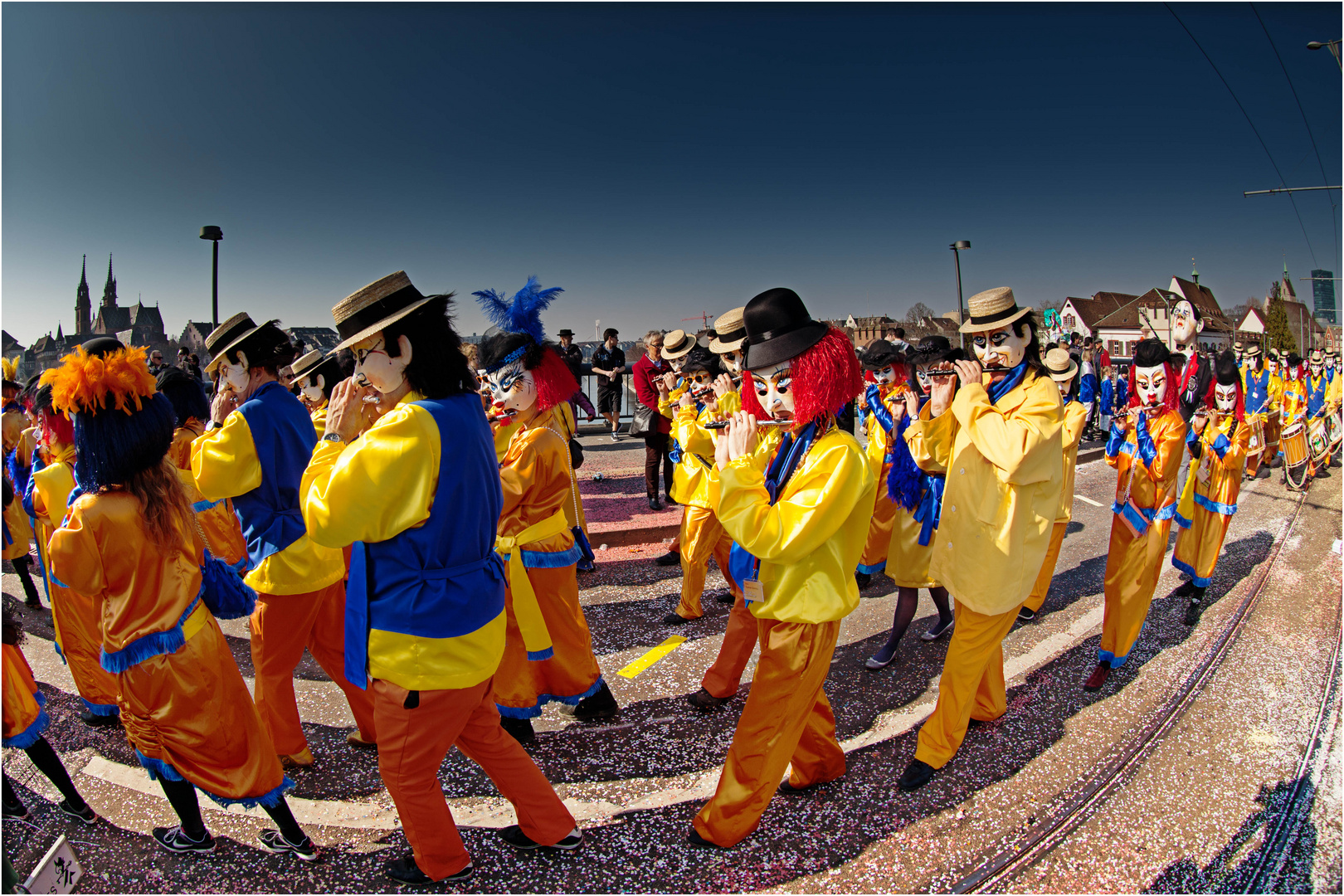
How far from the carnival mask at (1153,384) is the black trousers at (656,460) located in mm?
3914

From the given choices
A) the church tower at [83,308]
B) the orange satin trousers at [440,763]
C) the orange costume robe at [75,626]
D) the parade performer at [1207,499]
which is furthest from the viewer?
the church tower at [83,308]

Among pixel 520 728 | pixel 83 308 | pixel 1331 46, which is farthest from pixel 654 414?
pixel 83 308

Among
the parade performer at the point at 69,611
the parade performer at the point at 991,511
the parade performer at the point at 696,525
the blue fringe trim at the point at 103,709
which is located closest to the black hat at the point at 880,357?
the parade performer at the point at 696,525

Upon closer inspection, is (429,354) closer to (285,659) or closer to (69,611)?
(285,659)

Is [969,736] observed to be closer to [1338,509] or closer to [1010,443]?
[1010,443]

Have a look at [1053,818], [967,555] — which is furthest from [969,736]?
[967,555]

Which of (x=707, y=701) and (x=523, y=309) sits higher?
(x=523, y=309)

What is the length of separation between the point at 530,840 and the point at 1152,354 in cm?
444

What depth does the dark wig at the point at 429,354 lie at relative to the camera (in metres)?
2.20

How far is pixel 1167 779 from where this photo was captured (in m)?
2.87

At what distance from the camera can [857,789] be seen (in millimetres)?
2840

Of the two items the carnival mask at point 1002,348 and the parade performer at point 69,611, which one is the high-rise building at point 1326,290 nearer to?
the carnival mask at point 1002,348

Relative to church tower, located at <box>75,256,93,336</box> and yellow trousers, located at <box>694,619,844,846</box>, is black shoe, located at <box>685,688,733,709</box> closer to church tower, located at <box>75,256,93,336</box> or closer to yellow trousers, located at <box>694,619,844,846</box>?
yellow trousers, located at <box>694,619,844,846</box>

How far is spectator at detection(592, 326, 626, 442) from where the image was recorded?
33.6ft
